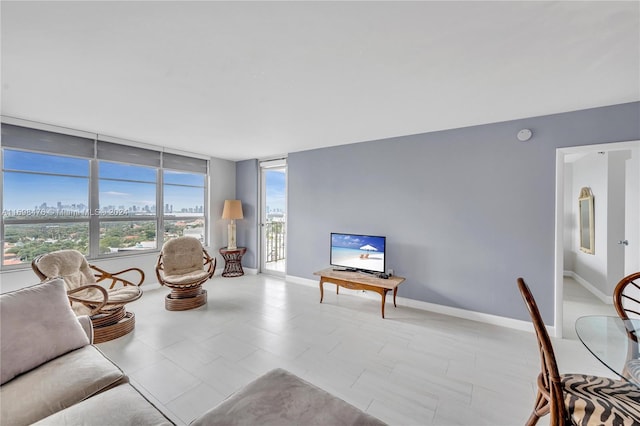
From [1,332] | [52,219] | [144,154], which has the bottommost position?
[1,332]

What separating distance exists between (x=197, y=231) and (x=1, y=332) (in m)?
4.06

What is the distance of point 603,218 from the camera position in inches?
156

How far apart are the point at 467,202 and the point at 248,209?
4224 millimetres

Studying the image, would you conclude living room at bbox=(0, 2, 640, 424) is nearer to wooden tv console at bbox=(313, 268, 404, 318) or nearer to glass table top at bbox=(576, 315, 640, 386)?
wooden tv console at bbox=(313, 268, 404, 318)

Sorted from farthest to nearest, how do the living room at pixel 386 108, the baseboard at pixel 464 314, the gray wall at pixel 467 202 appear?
the baseboard at pixel 464 314 → the gray wall at pixel 467 202 → the living room at pixel 386 108

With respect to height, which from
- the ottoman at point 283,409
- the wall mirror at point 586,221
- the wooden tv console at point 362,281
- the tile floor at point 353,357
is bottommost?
the tile floor at point 353,357

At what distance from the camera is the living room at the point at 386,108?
1549mm

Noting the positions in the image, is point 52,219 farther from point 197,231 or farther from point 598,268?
point 598,268

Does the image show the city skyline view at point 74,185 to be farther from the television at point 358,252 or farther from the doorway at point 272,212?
the television at point 358,252

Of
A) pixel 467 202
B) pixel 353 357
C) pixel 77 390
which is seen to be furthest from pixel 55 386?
pixel 467 202

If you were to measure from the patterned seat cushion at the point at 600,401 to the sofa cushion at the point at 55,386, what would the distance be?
235 centimetres

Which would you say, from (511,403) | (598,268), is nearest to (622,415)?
(511,403)

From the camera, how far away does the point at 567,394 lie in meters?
1.31

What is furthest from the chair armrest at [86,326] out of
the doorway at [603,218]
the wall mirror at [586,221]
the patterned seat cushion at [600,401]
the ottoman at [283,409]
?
the wall mirror at [586,221]
